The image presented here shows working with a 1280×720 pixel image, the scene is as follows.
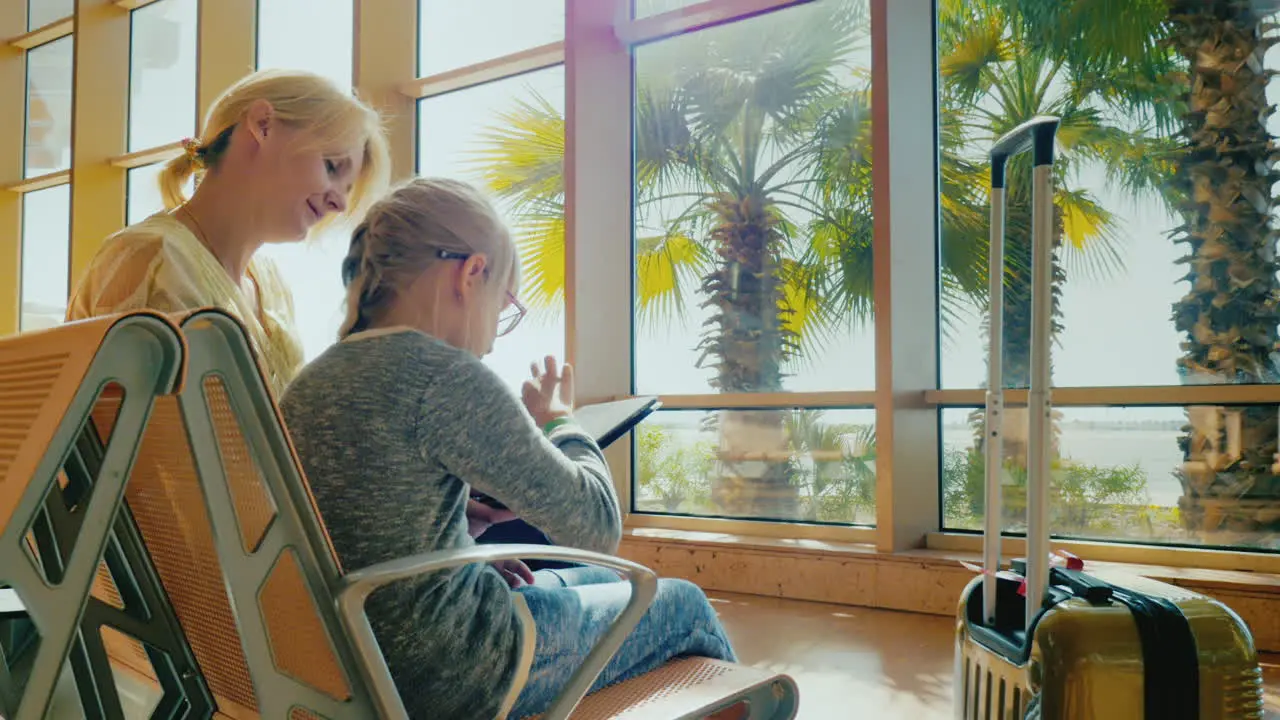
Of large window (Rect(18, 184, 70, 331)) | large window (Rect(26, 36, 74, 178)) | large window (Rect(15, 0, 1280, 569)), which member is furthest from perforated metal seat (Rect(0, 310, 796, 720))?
large window (Rect(26, 36, 74, 178))

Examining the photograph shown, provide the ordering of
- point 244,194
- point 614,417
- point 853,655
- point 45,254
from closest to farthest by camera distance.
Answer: point 614,417
point 244,194
point 853,655
point 45,254

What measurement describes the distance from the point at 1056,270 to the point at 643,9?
2.25 meters

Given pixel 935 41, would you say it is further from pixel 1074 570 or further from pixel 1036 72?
pixel 1074 570

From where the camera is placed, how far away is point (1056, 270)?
3617mm

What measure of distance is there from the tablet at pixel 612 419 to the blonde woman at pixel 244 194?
1.95ft

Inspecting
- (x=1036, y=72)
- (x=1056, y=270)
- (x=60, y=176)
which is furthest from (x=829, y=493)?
(x=60, y=176)

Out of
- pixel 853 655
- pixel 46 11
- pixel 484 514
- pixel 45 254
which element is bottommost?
pixel 853 655

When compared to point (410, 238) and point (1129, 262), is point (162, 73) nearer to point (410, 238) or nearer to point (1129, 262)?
point (1129, 262)

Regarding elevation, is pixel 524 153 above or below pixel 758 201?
above

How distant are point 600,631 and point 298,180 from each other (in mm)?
1166

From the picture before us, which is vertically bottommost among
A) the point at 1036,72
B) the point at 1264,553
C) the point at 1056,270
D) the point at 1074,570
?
the point at 1264,553

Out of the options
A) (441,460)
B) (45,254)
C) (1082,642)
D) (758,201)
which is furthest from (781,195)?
(45,254)

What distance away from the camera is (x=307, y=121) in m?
2.03

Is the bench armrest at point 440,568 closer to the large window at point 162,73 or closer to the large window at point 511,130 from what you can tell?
the large window at point 511,130
